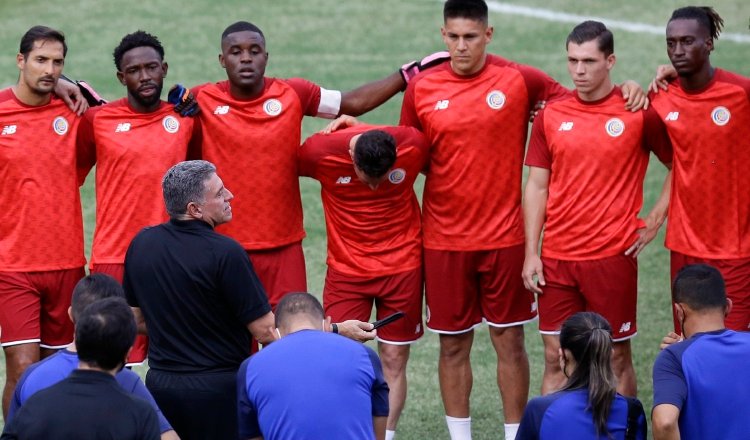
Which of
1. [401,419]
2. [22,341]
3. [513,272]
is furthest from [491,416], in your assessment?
[22,341]

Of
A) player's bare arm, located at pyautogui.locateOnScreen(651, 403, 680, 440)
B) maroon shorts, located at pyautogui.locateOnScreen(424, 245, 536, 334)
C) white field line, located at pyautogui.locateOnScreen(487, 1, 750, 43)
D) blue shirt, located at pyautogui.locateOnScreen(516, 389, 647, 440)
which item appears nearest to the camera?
blue shirt, located at pyautogui.locateOnScreen(516, 389, 647, 440)

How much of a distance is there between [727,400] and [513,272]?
2.75m

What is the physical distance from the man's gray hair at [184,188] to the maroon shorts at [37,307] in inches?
77.4

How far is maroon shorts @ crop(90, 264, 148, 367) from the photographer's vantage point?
8.72 m

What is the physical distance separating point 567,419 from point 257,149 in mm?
3547

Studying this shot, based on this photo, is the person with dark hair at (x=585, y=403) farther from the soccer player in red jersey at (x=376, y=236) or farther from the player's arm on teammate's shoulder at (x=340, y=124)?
the player's arm on teammate's shoulder at (x=340, y=124)

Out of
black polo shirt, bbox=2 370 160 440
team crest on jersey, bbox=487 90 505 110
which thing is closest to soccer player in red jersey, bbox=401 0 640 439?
team crest on jersey, bbox=487 90 505 110

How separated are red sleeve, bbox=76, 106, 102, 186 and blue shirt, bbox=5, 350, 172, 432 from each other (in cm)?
295

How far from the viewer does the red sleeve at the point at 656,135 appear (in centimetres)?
861

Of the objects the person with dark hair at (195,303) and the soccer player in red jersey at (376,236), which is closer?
the person with dark hair at (195,303)

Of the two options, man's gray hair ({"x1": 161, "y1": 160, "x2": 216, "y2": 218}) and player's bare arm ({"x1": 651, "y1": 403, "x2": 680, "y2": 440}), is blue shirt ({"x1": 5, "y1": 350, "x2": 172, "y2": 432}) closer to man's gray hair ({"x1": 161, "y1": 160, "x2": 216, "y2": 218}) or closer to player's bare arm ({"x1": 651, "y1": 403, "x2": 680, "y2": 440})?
man's gray hair ({"x1": 161, "y1": 160, "x2": 216, "y2": 218})

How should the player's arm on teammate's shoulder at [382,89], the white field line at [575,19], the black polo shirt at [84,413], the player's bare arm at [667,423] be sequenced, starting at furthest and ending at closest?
the white field line at [575,19], the player's arm on teammate's shoulder at [382,89], the player's bare arm at [667,423], the black polo shirt at [84,413]

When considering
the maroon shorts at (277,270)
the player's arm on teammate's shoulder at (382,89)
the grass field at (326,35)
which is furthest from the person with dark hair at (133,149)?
the grass field at (326,35)

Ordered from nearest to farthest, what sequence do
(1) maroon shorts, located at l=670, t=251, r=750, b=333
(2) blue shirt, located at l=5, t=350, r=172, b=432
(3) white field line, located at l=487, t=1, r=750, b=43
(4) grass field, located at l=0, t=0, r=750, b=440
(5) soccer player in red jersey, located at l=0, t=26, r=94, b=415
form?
(2) blue shirt, located at l=5, t=350, r=172, b=432 < (1) maroon shorts, located at l=670, t=251, r=750, b=333 < (5) soccer player in red jersey, located at l=0, t=26, r=94, b=415 < (4) grass field, located at l=0, t=0, r=750, b=440 < (3) white field line, located at l=487, t=1, r=750, b=43
